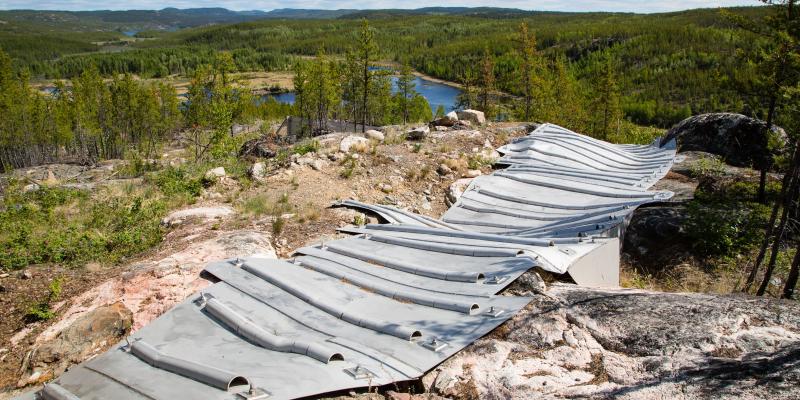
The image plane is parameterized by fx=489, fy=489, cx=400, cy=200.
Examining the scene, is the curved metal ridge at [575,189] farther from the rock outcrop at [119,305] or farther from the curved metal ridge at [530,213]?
the rock outcrop at [119,305]

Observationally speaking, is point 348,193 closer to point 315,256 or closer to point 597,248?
point 315,256

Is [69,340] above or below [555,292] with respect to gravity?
below

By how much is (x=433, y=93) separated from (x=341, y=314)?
109m

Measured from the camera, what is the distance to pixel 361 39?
119 ft

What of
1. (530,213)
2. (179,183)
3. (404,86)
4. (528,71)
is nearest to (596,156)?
(530,213)

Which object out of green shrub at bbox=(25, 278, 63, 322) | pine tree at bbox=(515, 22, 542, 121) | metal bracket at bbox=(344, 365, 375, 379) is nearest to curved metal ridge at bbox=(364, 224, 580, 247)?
metal bracket at bbox=(344, 365, 375, 379)

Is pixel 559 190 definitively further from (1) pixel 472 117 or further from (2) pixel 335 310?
(1) pixel 472 117

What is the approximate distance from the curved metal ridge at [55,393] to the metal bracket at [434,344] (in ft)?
9.96

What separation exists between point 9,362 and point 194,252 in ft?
Result: 8.27

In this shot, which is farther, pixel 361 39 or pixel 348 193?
pixel 361 39

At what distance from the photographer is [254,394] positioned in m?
3.73

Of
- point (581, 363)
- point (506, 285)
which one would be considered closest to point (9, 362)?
point (506, 285)

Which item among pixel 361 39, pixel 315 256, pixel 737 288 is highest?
pixel 361 39

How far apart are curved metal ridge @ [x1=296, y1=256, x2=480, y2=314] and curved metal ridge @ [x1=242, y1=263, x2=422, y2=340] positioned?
62 centimetres
